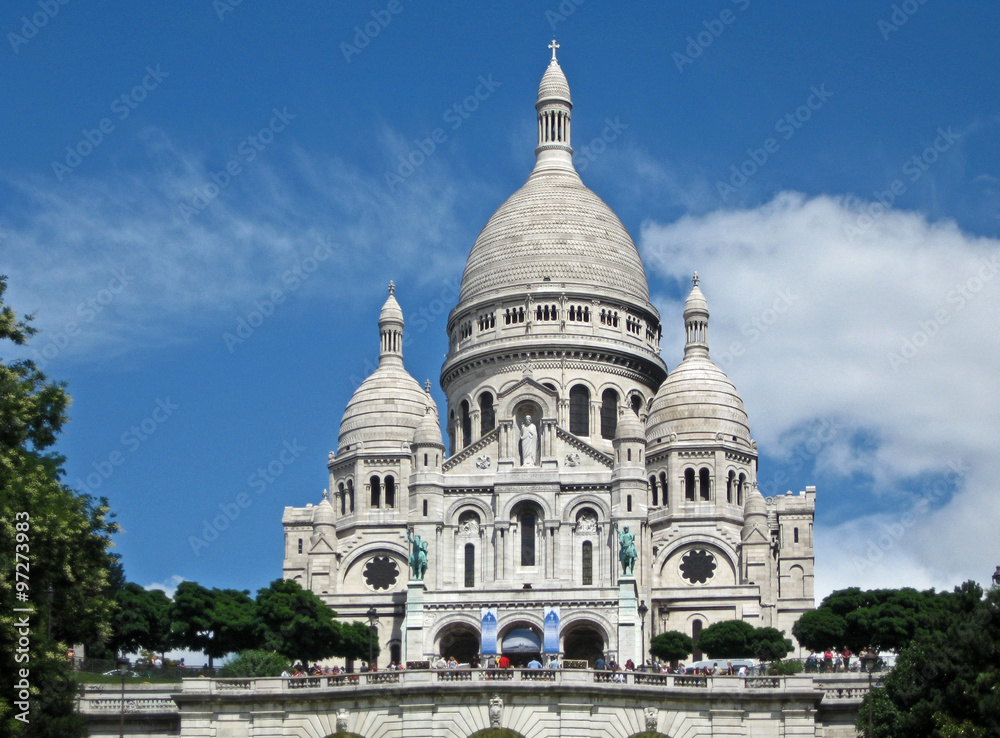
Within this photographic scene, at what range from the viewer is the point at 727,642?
89500mm

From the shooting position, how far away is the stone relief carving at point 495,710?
180 ft

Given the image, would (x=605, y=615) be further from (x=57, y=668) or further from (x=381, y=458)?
(x=57, y=668)

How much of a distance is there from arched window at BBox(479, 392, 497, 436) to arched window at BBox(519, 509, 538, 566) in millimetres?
11844

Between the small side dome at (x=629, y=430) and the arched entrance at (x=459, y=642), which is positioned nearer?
the arched entrance at (x=459, y=642)

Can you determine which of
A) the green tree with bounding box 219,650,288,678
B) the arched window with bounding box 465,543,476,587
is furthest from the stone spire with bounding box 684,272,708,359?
the green tree with bounding box 219,650,288,678

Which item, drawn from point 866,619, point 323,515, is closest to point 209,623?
point 323,515

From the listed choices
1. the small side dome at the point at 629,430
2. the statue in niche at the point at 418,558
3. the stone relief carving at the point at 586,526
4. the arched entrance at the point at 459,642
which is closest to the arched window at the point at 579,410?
the small side dome at the point at 629,430

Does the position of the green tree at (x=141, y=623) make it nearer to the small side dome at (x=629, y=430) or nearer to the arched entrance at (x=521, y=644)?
the arched entrance at (x=521, y=644)

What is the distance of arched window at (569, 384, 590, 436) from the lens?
111 metres

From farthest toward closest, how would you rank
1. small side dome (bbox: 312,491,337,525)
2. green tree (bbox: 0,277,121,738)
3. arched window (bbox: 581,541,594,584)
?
small side dome (bbox: 312,491,337,525) < arched window (bbox: 581,541,594,584) < green tree (bbox: 0,277,121,738)

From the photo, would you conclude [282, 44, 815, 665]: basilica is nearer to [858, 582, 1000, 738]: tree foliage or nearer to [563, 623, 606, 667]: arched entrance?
[563, 623, 606, 667]: arched entrance

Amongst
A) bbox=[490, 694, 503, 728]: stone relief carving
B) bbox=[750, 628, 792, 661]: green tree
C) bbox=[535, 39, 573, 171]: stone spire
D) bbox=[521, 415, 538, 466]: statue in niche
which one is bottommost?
bbox=[490, 694, 503, 728]: stone relief carving

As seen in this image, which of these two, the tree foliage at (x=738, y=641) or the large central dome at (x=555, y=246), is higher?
the large central dome at (x=555, y=246)

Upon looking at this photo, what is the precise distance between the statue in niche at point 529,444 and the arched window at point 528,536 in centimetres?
265
